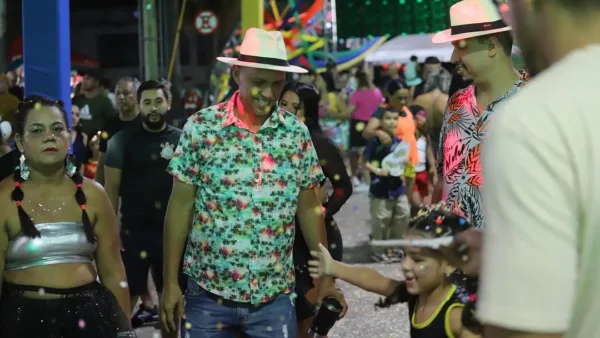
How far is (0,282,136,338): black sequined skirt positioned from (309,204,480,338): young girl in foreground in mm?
1154

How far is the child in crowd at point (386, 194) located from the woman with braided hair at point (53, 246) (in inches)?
220

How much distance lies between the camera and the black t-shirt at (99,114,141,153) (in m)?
6.79

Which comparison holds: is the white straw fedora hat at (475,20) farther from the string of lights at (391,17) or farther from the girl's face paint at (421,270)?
the string of lights at (391,17)

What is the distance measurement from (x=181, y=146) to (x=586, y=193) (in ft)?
9.17

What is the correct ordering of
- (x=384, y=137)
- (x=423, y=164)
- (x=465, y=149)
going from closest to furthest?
(x=465, y=149) → (x=384, y=137) → (x=423, y=164)

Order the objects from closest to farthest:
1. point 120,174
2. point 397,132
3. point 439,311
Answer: point 439,311, point 120,174, point 397,132

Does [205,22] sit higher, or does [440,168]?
[205,22]

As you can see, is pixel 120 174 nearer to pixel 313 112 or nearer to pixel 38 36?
pixel 38 36

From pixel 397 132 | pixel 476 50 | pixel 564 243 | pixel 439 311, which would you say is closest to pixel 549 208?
pixel 564 243

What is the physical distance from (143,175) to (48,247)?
2.24 metres

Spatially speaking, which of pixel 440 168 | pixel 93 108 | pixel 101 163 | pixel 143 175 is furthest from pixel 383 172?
pixel 440 168

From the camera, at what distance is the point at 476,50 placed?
3.74m

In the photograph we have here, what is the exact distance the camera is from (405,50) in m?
22.0

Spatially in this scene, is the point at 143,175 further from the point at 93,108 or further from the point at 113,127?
the point at 93,108
